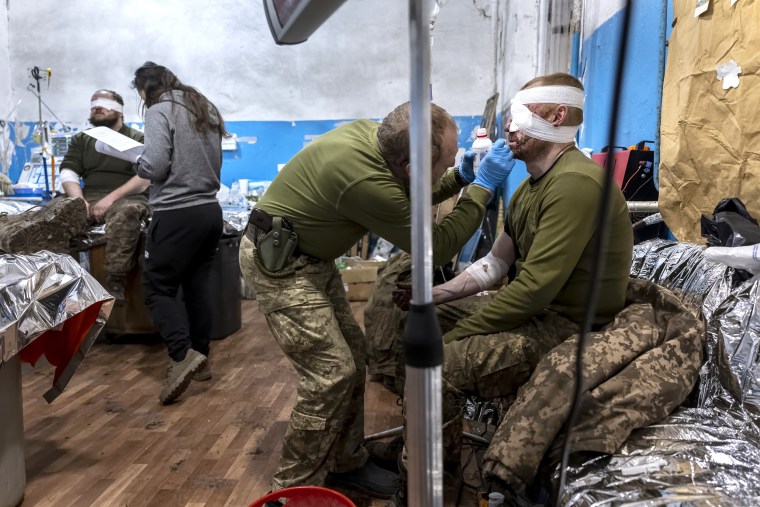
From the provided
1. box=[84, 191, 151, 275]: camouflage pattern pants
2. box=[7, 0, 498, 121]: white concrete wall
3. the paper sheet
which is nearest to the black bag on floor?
the paper sheet

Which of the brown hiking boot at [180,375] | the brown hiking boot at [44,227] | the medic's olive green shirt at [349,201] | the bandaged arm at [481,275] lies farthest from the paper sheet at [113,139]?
the bandaged arm at [481,275]

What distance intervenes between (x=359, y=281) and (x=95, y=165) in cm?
205

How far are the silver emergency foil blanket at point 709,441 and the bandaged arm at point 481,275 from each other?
53cm

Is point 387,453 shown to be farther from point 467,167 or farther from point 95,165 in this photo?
point 95,165

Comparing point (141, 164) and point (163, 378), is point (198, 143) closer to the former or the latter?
point (141, 164)

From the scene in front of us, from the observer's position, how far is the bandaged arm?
1.74 m

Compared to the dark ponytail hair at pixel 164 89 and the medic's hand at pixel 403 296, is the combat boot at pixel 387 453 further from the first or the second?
the dark ponytail hair at pixel 164 89

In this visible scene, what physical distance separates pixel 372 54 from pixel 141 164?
3472mm

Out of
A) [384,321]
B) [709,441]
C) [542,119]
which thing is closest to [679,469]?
[709,441]

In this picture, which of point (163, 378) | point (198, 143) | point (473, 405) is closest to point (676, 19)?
point (473, 405)

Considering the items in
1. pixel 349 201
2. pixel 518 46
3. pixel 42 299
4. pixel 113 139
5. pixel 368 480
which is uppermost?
pixel 518 46

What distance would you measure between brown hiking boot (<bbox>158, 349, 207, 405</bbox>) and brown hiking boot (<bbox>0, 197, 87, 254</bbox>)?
27.0 inches

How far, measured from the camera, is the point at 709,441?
3.77 feet

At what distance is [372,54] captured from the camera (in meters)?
5.38
